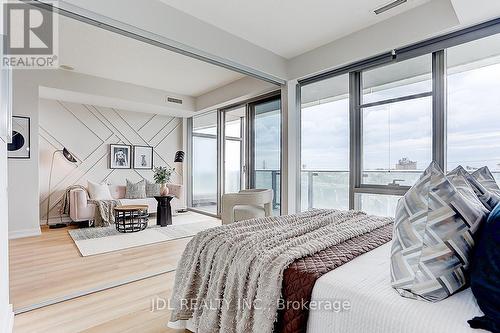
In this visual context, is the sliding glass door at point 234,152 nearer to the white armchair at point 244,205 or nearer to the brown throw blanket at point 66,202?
the white armchair at point 244,205

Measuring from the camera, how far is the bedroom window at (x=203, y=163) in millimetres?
6566

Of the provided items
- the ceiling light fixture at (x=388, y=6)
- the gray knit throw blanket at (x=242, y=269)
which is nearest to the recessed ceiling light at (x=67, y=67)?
the gray knit throw blanket at (x=242, y=269)

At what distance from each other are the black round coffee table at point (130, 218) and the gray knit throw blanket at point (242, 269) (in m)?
3.07

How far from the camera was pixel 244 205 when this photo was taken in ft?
11.8

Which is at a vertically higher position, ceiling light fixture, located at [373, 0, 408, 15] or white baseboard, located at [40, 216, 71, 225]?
ceiling light fixture, located at [373, 0, 408, 15]

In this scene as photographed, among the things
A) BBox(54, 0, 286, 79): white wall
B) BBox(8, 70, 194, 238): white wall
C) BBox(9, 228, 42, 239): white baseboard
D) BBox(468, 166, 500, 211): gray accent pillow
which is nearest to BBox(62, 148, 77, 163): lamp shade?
BBox(8, 70, 194, 238): white wall

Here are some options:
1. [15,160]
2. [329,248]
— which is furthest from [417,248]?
[15,160]

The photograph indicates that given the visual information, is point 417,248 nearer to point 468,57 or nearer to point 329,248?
point 329,248

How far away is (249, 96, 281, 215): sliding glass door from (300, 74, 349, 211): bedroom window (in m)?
0.63

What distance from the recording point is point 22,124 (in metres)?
4.05

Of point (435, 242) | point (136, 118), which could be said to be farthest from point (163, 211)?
point (435, 242)

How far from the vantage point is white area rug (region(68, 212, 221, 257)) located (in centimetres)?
346

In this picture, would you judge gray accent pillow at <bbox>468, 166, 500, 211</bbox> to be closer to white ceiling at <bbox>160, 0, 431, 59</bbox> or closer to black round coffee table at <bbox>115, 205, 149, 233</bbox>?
white ceiling at <bbox>160, 0, 431, 59</bbox>

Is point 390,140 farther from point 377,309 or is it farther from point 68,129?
point 68,129
